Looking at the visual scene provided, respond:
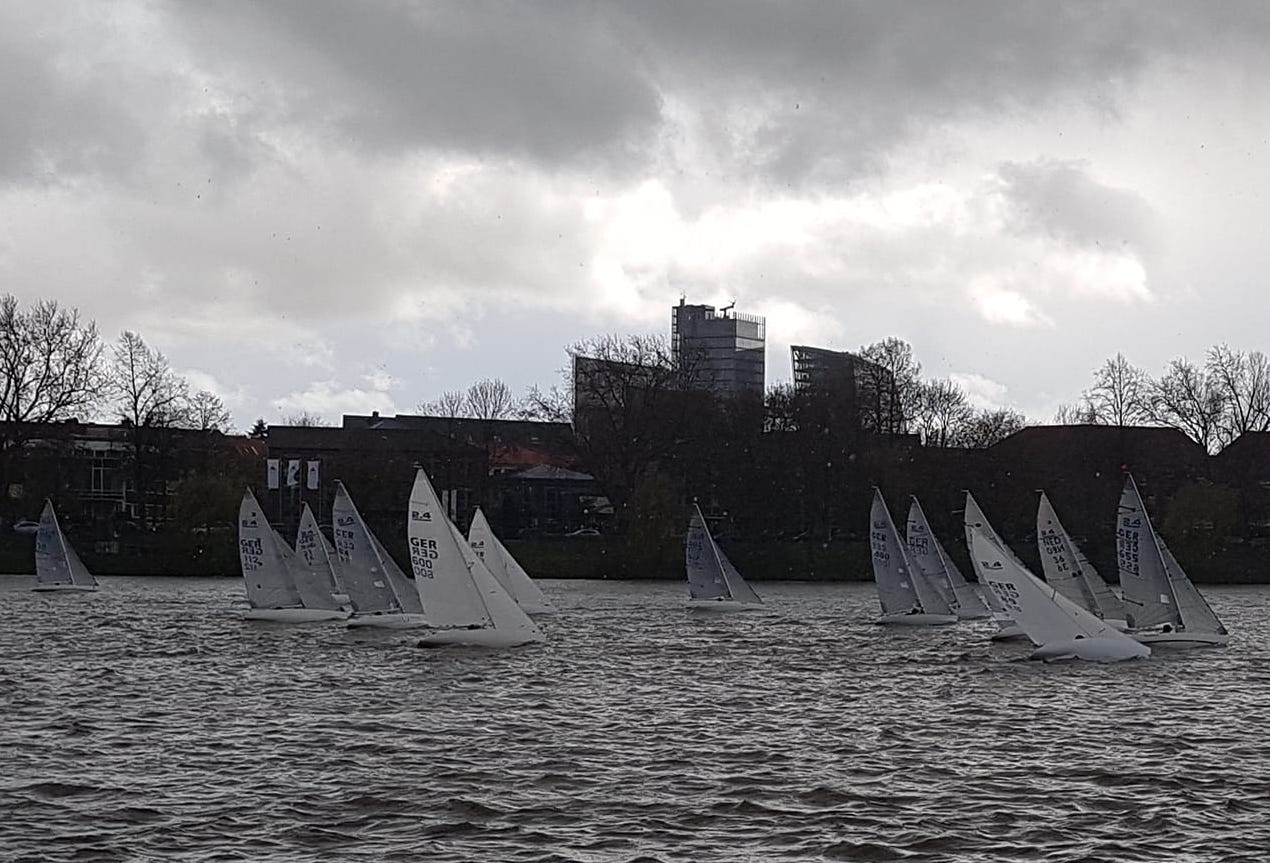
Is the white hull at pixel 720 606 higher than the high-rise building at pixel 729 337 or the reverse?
the reverse

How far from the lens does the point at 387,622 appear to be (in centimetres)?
4062

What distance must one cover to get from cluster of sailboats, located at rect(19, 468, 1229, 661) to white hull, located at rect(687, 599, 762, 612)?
2.6 inches

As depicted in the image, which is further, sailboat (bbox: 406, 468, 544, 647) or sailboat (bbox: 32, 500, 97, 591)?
sailboat (bbox: 32, 500, 97, 591)

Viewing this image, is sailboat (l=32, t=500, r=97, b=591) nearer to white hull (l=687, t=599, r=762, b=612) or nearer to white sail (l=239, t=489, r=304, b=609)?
white sail (l=239, t=489, r=304, b=609)

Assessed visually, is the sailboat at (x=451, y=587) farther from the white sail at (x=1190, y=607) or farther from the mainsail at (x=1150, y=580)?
the white sail at (x=1190, y=607)

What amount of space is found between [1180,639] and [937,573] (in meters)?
11.0

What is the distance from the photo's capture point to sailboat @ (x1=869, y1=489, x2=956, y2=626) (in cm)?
4459

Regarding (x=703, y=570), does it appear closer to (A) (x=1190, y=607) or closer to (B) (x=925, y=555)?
(B) (x=925, y=555)

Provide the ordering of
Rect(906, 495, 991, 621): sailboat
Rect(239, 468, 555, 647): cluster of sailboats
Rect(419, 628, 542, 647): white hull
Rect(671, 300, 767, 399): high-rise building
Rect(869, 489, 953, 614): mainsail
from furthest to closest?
Rect(671, 300, 767, 399): high-rise building < Rect(906, 495, 991, 621): sailboat < Rect(869, 489, 953, 614): mainsail < Rect(419, 628, 542, 647): white hull < Rect(239, 468, 555, 647): cluster of sailboats

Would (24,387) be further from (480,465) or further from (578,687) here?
(578,687)

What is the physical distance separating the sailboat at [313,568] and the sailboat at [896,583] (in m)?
14.3

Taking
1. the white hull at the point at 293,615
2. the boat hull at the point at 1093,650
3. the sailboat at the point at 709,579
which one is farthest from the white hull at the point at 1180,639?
the white hull at the point at 293,615

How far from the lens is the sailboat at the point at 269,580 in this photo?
43688 millimetres

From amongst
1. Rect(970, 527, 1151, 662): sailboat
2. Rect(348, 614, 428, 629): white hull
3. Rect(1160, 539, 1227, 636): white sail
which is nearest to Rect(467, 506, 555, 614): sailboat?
Rect(348, 614, 428, 629): white hull
